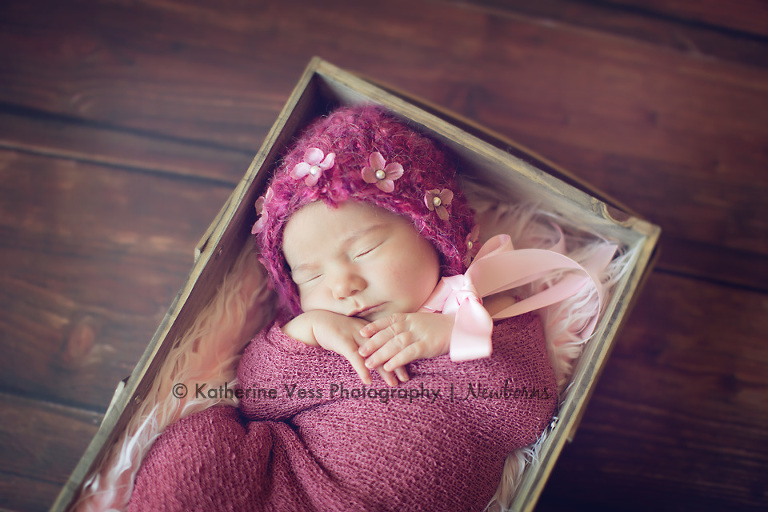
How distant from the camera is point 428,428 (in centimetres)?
88

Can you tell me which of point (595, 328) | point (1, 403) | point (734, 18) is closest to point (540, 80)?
point (734, 18)

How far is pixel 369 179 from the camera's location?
0.89m

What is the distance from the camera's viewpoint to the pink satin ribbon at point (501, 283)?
0.87m

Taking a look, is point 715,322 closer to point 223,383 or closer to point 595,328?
point 595,328

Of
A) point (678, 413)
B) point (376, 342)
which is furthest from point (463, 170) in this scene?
point (678, 413)

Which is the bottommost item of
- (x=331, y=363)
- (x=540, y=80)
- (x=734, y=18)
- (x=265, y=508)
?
(x=265, y=508)

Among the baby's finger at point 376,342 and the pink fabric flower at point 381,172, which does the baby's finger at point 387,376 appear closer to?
the baby's finger at point 376,342

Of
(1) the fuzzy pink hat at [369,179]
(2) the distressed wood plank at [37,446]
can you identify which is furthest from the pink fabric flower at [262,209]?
(2) the distressed wood plank at [37,446]

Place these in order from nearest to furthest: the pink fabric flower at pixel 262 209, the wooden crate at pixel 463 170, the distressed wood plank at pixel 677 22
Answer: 1. the wooden crate at pixel 463 170
2. the pink fabric flower at pixel 262 209
3. the distressed wood plank at pixel 677 22

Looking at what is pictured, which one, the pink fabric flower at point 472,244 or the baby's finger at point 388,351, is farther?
the pink fabric flower at point 472,244

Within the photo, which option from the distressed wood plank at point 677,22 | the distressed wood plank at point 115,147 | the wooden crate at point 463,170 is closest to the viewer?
the wooden crate at point 463,170

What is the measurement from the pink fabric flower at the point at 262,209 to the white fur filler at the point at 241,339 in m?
0.12

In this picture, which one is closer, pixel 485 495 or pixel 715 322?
pixel 485 495

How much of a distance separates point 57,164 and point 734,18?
1.83 meters
